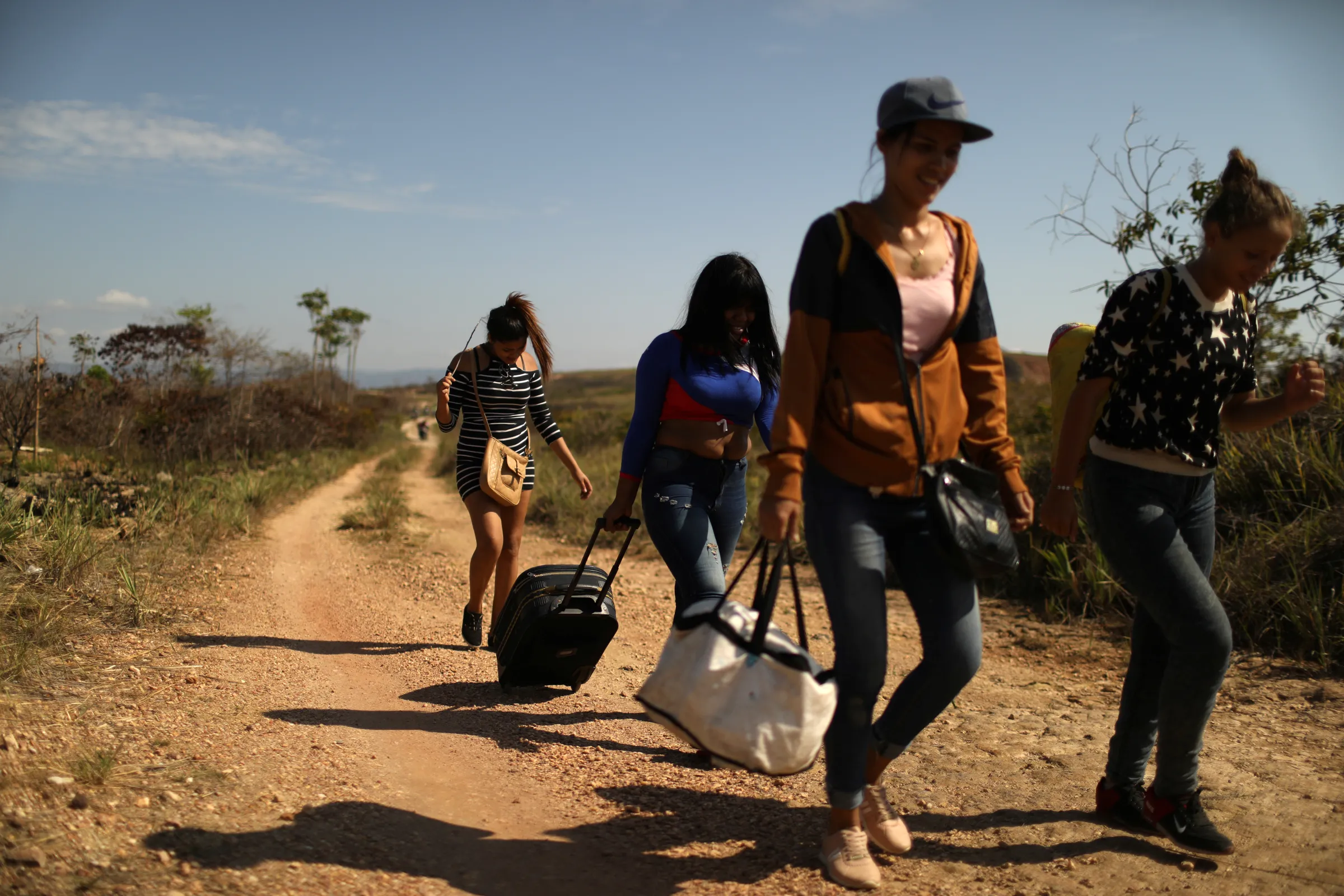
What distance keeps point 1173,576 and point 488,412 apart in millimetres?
3400

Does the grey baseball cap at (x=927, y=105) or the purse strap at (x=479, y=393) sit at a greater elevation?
the grey baseball cap at (x=927, y=105)

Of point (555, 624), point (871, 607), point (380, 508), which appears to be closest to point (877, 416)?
point (871, 607)

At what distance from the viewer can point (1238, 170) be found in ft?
9.21

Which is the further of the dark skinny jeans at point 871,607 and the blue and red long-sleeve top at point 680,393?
the blue and red long-sleeve top at point 680,393

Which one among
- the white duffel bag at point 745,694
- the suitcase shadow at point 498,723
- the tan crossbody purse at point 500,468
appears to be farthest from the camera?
the tan crossbody purse at point 500,468

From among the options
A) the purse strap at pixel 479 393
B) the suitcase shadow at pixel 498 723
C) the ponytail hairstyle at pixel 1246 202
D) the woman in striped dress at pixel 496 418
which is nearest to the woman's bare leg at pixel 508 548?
the woman in striped dress at pixel 496 418

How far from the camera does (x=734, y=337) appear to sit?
11.9ft

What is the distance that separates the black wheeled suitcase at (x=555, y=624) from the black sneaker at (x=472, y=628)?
950 mm

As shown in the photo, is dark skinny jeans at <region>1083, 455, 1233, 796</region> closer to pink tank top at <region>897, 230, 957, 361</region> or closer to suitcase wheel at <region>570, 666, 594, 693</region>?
pink tank top at <region>897, 230, 957, 361</region>

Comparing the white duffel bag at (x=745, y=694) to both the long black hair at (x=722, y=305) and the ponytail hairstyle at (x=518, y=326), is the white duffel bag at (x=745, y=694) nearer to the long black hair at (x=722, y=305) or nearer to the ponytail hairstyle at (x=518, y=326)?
the long black hair at (x=722, y=305)

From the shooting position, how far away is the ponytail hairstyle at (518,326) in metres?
5.06

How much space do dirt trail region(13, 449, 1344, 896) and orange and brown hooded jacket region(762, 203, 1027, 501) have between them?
1204 millimetres

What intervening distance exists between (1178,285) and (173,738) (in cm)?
376

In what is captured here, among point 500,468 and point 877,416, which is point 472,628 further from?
point 877,416
